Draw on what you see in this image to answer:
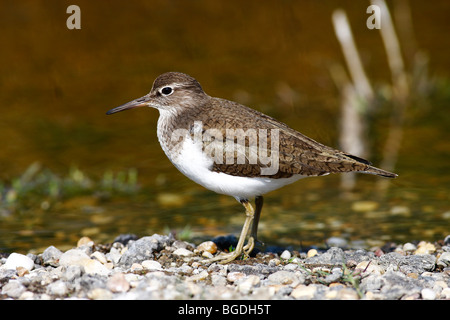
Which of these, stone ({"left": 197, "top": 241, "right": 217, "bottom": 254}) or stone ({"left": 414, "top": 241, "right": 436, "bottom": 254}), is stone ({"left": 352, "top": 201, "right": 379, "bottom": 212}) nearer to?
stone ({"left": 414, "top": 241, "right": 436, "bottom": 254})

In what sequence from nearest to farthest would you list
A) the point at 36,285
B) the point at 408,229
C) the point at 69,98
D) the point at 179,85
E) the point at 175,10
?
the point at 36,285 → the point at 179,85 → the point at 408,229 → the point at 69,98 → the point at 175,10

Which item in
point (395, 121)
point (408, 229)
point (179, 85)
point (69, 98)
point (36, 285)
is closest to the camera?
point (36, 285)

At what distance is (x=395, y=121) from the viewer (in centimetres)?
1201

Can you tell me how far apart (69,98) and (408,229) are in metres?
7.66

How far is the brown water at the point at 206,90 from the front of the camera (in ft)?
28.1

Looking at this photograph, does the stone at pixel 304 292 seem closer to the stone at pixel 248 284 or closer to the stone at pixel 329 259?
the stone at pixel 248 284

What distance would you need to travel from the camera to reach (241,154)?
6.61 metres

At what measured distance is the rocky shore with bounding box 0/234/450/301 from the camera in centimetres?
538

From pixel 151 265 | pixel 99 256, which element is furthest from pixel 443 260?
pixel 99 256

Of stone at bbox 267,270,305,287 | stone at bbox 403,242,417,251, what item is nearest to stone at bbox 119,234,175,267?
stone at bbox 267,270,305,287

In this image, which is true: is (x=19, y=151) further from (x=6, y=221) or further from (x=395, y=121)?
(x=395, y=121)
